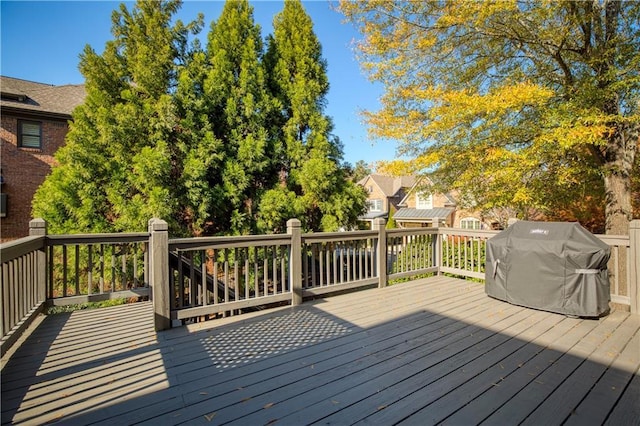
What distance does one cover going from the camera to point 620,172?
5266mm

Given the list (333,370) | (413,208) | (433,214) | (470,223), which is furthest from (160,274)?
(413,208)

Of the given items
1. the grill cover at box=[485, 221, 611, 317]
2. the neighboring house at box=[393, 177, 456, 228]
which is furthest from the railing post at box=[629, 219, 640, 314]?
the neighboring house at box=[393, 177, 456, 228]

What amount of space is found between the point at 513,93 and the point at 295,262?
3997 mm

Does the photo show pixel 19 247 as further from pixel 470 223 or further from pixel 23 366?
pixel 470 223

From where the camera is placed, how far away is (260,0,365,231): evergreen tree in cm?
671

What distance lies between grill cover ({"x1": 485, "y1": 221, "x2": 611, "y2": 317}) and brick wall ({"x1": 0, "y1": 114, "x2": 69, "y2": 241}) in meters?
13.4

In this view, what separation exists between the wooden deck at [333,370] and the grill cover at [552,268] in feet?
0.61

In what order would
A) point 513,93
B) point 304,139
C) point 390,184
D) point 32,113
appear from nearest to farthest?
1. point 513,93
2. point 304,139
3. point 32,113
4. point 390,184

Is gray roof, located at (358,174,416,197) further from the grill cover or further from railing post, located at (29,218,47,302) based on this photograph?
railing post, located at (29,218,47,302)

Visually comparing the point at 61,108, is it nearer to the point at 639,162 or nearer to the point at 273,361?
the point at 273,361

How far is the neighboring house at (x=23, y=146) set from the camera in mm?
10609

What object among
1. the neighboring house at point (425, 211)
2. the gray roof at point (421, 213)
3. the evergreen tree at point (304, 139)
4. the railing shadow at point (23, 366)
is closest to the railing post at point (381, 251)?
the evergreen tree at point (304, 139)

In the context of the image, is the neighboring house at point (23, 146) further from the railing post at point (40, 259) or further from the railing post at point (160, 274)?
the railing post at point (160, 274)

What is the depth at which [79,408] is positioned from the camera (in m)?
1.91
